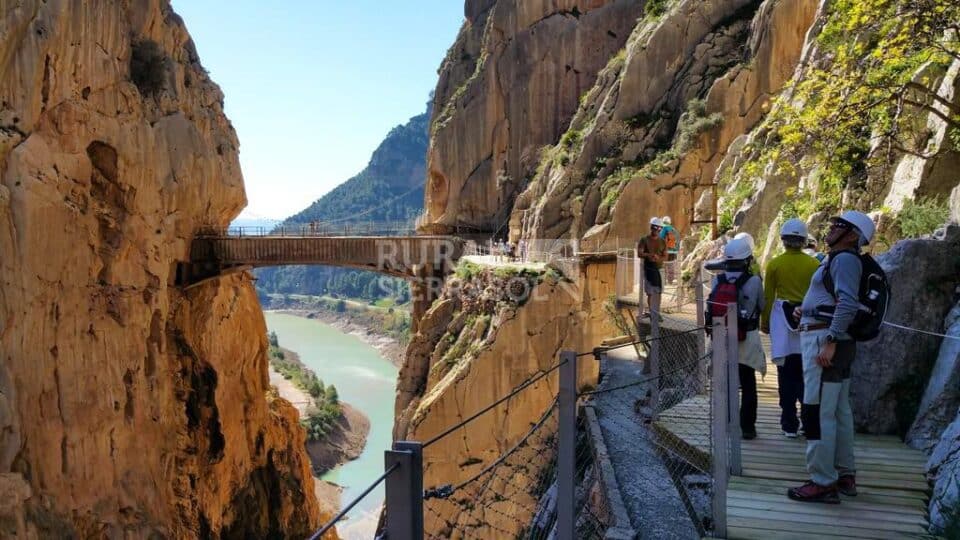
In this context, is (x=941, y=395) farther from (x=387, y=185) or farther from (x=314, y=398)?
(x=387, y=185)

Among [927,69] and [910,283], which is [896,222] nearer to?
[927,69]

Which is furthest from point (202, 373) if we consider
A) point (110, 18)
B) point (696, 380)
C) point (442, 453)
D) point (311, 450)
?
point (311, 450)

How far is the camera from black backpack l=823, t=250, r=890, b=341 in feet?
11.7

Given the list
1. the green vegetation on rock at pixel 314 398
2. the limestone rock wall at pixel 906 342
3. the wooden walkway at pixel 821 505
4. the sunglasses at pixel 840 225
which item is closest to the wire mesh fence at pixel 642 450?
the wooden walkway at pixel 821 505

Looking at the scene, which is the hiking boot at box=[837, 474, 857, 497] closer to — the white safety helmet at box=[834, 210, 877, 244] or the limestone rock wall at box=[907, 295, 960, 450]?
the limestone rock wall at box=[907, 295, 960, 450]

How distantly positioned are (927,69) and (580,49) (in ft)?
71.0

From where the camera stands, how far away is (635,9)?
28188 mm

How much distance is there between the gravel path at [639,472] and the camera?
4652 millimetres

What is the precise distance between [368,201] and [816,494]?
155 m

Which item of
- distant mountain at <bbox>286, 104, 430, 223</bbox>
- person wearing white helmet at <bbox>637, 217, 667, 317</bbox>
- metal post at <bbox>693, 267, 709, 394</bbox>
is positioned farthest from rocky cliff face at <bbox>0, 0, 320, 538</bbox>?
distant mountain at <bbox>286, 104, 430, 223</bbox>

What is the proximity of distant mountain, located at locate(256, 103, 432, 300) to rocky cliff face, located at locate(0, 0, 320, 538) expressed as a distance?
112 metres

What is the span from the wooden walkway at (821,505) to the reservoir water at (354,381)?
24350 mm

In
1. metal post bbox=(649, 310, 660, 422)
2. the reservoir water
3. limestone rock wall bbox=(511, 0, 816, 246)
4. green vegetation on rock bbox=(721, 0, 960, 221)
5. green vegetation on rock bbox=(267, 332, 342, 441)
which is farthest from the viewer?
green vegetation on rock bbox=(267, 332, 342, 441)

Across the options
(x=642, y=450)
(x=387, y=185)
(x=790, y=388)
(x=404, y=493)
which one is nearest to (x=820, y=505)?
(x=790, y=388)
